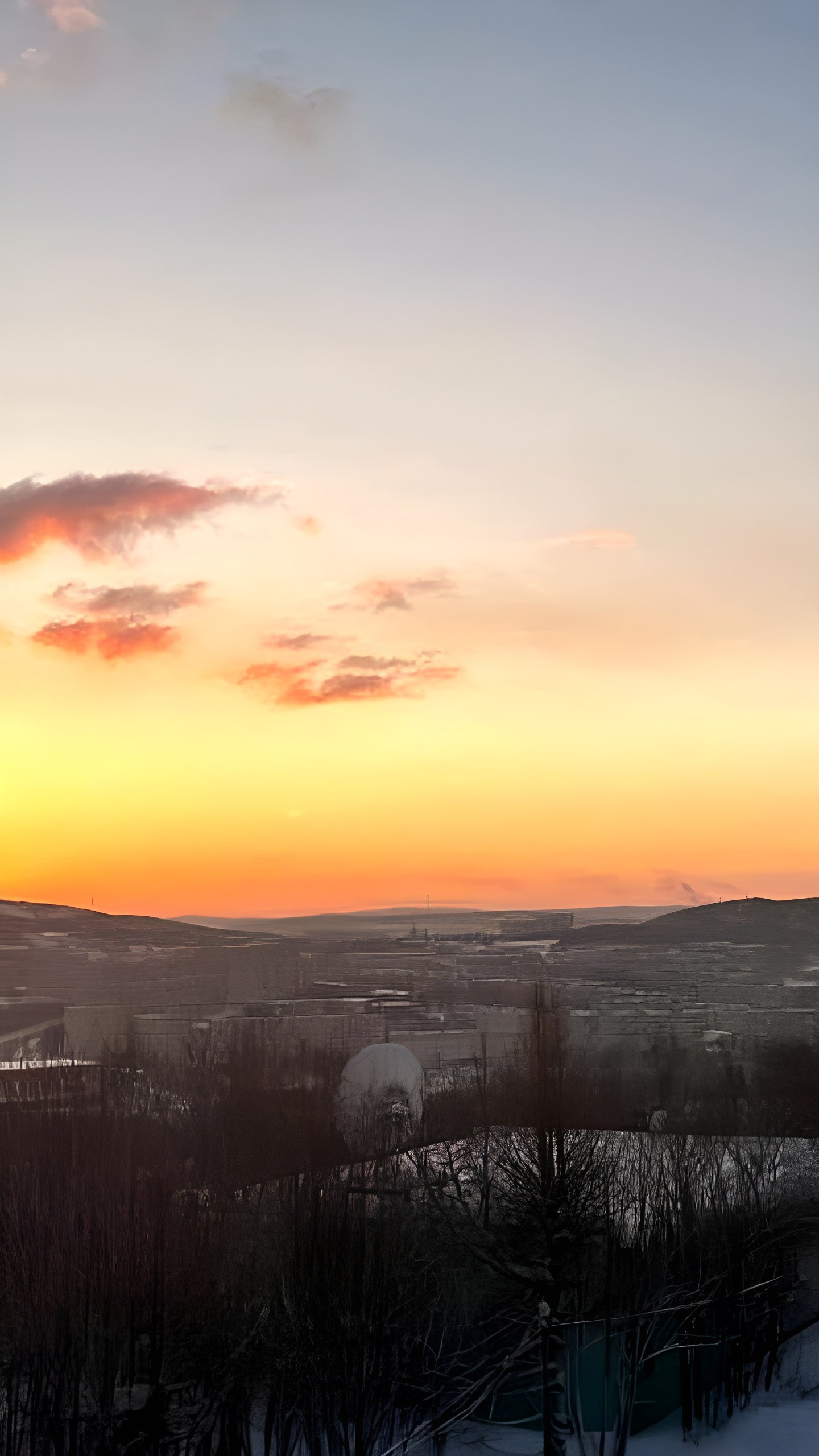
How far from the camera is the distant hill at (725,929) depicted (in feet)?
364

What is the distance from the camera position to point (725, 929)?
116500 mm

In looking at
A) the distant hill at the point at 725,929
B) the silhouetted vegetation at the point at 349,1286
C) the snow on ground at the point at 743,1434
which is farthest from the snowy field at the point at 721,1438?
the distant hill at the point at 725,929

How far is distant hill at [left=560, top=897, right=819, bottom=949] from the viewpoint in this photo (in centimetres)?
11106

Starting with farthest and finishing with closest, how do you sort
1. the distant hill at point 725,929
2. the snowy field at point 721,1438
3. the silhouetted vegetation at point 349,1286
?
the distant hill at point 725,929, the snowy field at point 721,1438, the silhouetted vegetation at point 349,1286

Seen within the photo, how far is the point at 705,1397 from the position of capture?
27.5 m

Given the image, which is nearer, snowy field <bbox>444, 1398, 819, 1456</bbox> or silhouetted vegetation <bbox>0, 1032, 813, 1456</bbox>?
silhouetted vegetation <bbox>0, 1032, 813, 1456</bbox>

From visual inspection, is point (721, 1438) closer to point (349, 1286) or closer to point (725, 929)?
point (349, 1286)

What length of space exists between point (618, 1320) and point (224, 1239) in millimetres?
8680

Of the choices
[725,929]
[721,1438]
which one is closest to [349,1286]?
[721,1438]

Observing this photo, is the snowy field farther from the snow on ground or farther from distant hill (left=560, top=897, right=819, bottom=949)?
distant hill (left=560, top=897, right=819, bottom=949)

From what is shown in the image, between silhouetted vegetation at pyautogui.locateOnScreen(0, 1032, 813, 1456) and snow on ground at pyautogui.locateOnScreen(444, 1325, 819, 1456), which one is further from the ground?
silhouetted vegetation at pyautogui.locateOnScreen(0, 1032, 813, 1456)

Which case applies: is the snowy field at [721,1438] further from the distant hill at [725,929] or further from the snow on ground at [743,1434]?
the distant hill at [725,929]

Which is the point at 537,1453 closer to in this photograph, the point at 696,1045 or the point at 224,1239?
the point at 224,1239

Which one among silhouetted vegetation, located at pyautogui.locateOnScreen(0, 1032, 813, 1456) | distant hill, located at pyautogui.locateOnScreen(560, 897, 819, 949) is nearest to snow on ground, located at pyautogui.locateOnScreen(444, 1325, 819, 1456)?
silhouetted vegetation, located at pyautogui.locateOnScreen(0, 1032, 813, 1456)
